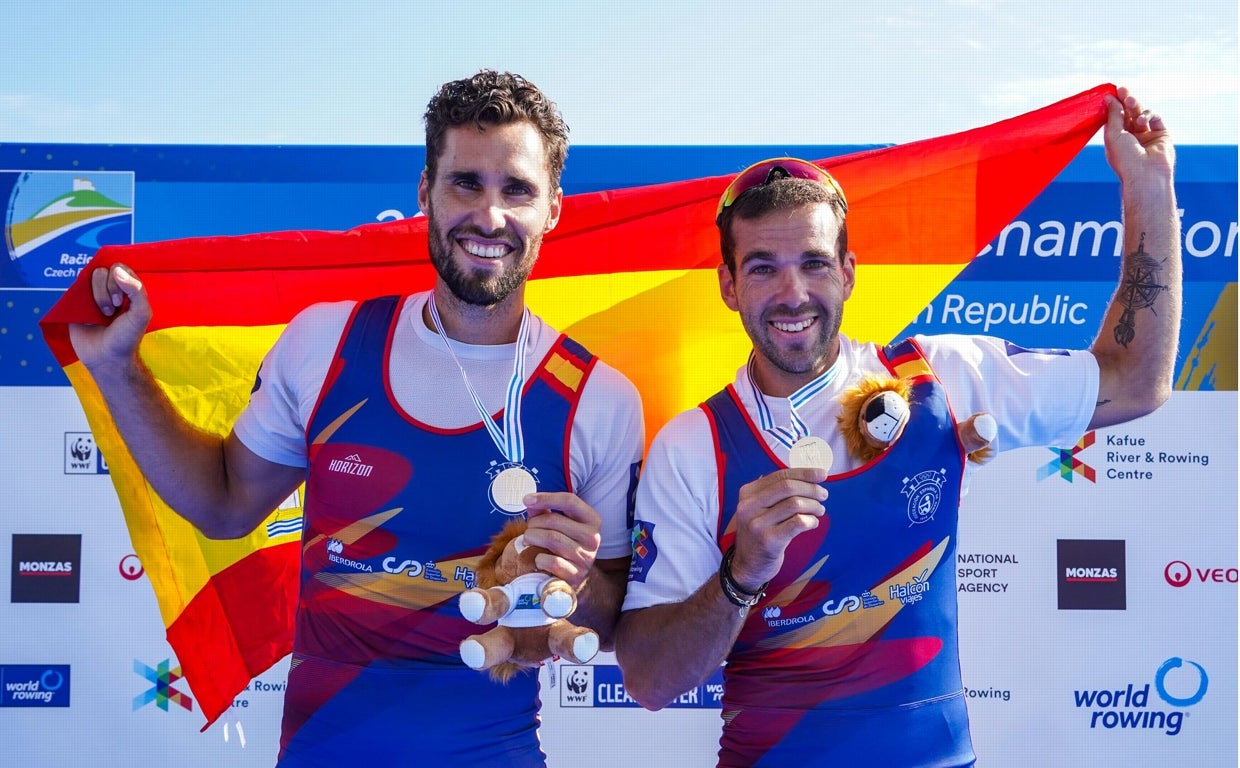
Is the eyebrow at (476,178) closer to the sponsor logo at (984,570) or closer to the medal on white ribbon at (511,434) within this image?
the medal on white ribbon at (511,434)

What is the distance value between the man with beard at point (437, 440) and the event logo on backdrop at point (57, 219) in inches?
67.8

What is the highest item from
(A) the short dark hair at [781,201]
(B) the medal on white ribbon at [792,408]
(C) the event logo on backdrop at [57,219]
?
(C) the event logo on backdrop at [57,219]

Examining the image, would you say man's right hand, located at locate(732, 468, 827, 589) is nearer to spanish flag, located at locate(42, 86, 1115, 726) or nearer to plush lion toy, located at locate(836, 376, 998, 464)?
plush lion toy, located at locate(836, 376, 998, 464)

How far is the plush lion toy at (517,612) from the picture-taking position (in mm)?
1662

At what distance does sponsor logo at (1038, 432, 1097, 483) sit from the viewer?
151 inches

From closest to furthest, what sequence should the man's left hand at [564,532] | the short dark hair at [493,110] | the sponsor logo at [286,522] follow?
the man's left hand at [564,532], the short dark hair at [493,110], the sponsor logo at [286,522]

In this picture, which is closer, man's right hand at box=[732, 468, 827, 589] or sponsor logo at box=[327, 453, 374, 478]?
man's right hand at box=[732, 468, 827, 589]

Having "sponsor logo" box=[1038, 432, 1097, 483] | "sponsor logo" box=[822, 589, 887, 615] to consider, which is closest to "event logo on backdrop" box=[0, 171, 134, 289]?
"sponsor logo" box=[822, 589, 887, 615]

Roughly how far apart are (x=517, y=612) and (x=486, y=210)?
2.84ft

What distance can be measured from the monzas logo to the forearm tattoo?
206 cm

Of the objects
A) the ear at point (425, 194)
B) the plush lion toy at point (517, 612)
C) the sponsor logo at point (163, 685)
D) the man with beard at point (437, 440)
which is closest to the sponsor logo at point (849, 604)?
the man with beard at point (437, 440)

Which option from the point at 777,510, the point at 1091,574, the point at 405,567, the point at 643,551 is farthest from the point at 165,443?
the point at 1091,574

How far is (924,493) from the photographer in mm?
2141

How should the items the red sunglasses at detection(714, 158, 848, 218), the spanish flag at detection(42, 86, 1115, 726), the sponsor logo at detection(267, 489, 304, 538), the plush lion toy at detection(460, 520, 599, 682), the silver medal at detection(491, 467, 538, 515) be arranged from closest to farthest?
the plush lion toy at detection(460, 520, 599, 682), the silver medal at detection(491, 467, 538, 515), the red sunglasses at detection(714, 158, 848, 218), the spanish flag at detection(42, 86, 1115, 726), the sponsor logo at detection(267, 489, 304, 538)
